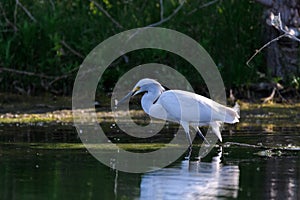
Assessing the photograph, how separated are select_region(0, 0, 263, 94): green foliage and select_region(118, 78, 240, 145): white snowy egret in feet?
13.7

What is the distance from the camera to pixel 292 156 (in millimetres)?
8539

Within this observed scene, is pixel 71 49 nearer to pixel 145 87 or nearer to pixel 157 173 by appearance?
pixel 145 87

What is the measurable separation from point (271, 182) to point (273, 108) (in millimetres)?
6280

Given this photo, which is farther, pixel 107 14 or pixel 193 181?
pixel 107 14

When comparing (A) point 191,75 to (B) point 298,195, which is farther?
(A) point 191,75

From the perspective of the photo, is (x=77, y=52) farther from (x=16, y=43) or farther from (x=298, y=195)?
(x=298, y=195)

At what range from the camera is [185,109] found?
31.6ft

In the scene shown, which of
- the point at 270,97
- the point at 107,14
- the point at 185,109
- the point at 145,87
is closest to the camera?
the point at 185,109

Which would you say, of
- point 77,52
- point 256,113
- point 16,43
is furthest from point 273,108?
point 16,43

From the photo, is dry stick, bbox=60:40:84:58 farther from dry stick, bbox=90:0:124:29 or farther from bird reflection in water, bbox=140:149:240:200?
bird reflection in water, bbox=140:149:240:200

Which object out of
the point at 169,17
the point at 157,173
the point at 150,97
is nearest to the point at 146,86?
the point at 150,97

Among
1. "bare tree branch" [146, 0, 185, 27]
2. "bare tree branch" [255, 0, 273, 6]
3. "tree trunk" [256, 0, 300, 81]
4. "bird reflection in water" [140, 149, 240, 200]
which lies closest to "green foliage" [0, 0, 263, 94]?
"bare tree branch" [146, 0, 185, 27]

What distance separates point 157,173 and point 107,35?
272 inches

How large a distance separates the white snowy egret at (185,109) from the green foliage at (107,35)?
4176 mm
